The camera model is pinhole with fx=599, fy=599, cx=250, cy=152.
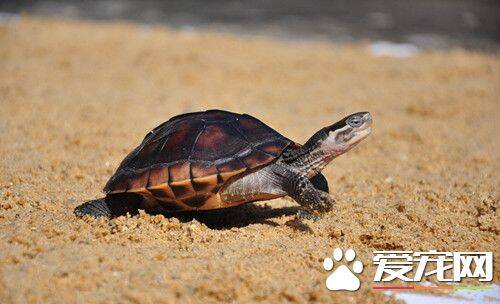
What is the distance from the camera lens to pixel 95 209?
399 centimetres

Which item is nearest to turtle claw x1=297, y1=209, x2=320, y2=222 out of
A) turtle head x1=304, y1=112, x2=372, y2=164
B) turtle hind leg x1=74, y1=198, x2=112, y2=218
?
turtle head x1=304, y1=112, x2=372, y2=164

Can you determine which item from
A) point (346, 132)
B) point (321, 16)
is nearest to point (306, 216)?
point (346, 132)

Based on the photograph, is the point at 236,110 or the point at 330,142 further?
the point at 236,110

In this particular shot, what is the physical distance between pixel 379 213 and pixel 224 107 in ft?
13.0

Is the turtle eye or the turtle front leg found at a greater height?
the turtle eye

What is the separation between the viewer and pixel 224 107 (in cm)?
780

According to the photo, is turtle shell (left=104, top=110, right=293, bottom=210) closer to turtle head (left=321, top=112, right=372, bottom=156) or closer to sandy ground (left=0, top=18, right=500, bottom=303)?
sandy ground (left=0, top=18, right=500, bottom=303)

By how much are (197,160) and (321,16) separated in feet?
42.9

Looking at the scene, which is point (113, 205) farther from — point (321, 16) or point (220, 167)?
point (321, 16)

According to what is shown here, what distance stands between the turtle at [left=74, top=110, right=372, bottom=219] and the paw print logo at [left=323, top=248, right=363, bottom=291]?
47cm

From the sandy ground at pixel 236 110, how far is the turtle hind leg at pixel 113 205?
15 cm

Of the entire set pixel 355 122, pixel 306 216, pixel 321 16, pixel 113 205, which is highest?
pixel 321 16

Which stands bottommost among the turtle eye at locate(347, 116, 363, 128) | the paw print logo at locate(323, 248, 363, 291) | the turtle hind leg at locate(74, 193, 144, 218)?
the paw print logo at locate(323, 248, 363, 291)

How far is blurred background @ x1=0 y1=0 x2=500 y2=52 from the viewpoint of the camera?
44.9 ft
